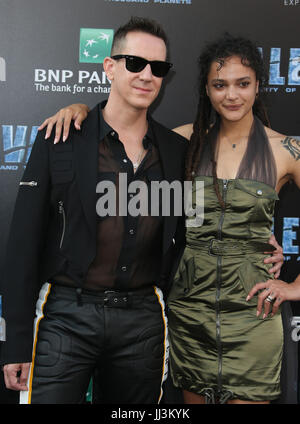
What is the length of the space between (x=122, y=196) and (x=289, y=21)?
66.6 inches

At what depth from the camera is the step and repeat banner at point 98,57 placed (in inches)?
108

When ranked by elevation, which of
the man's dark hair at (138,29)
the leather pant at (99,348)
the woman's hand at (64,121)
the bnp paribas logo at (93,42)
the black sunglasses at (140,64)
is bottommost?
the leather pant at (99,348)

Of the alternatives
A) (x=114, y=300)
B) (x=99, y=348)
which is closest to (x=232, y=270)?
(x=114, y=300)

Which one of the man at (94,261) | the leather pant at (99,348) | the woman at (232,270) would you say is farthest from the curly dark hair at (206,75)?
the leather pant at (99,348)

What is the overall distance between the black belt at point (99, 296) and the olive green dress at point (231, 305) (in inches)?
13.3

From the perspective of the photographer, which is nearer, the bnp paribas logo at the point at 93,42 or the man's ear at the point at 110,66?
the man's ear at the point at 110,66

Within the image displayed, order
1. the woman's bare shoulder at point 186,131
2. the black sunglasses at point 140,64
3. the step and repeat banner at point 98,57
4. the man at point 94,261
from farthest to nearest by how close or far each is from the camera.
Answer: the step and repeat banner at point 98,57, the woman's bare shoulder at point 186,131, the black sunglasses at point 140,64, the man at point 94,261

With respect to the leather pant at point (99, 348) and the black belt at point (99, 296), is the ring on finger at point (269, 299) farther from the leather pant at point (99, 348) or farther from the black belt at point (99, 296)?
the black belt at point (99, 296)

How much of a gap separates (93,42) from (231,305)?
1.68 m

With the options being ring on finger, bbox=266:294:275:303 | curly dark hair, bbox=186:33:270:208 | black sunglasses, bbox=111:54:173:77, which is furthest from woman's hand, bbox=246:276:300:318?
black sunglasses, bbox=111:54:173:77

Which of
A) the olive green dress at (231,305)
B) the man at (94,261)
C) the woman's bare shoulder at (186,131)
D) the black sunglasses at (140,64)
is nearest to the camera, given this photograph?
the man at (94,261)

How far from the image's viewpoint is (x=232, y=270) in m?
2.01

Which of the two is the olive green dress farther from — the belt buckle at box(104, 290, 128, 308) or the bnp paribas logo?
the bnp paribas logo

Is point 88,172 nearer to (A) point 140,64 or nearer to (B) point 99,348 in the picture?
(A) point 140,64
